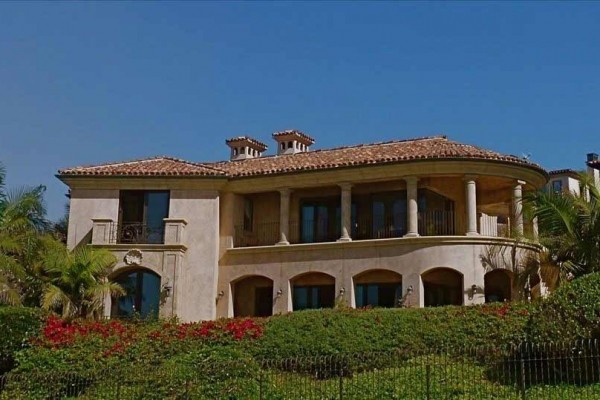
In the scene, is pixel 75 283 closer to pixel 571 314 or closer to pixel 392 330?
pixel 392 330

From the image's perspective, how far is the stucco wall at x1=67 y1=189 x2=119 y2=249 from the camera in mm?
34781

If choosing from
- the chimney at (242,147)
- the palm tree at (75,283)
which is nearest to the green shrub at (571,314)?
the palm tree at (75,283)

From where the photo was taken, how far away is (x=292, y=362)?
24.0 metres

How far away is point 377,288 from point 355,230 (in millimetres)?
2727

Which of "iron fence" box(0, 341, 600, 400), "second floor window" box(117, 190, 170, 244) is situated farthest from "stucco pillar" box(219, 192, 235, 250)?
"iron fence" box(0, 341, 600, 400)

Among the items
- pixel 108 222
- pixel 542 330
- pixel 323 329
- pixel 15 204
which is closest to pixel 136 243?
pixel 108 222

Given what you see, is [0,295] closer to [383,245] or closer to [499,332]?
[383,245]

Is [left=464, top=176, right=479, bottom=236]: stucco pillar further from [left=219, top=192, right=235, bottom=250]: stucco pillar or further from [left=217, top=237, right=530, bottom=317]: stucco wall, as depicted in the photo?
[left=219, top=192, right=235, bottom=250]: stucco pillar

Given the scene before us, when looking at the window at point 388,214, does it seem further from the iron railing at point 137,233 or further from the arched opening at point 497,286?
the iron railing at point 137,233

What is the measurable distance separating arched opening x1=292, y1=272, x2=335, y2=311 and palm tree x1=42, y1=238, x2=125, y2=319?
7.15m

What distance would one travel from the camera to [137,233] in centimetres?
3462

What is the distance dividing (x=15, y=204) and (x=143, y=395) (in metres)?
12.2

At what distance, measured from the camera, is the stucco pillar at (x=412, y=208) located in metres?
31.6

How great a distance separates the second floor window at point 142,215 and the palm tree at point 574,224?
14942 millimetres
